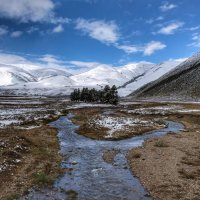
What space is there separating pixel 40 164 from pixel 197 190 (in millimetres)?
15421

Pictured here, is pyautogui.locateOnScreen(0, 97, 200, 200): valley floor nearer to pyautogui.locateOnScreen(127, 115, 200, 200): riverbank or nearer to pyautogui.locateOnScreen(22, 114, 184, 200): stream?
pyautogui.locateOnScreen(127, 115, 200, 200): riverbank

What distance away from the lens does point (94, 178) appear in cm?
2909

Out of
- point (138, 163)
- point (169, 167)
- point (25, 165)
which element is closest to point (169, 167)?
point (169, 167)

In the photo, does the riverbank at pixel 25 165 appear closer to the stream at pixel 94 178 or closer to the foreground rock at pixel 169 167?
the stream at pixel 94 178

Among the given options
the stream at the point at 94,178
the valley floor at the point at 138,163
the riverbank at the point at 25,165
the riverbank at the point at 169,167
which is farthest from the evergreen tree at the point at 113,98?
the stream at the point at 94,178

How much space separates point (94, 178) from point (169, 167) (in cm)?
804

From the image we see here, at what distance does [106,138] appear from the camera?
51.4 m

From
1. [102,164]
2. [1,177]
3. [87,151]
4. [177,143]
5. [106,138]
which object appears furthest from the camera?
[106,138]

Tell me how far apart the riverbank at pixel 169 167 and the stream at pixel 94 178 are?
1024mm

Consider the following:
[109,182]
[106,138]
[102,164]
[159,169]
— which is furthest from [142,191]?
[106,138]

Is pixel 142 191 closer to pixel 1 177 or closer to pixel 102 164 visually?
pixel 102 164

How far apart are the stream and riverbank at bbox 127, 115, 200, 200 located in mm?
1024

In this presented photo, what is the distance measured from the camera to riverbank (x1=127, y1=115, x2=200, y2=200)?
25453mm

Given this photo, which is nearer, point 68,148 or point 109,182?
point 109,182
